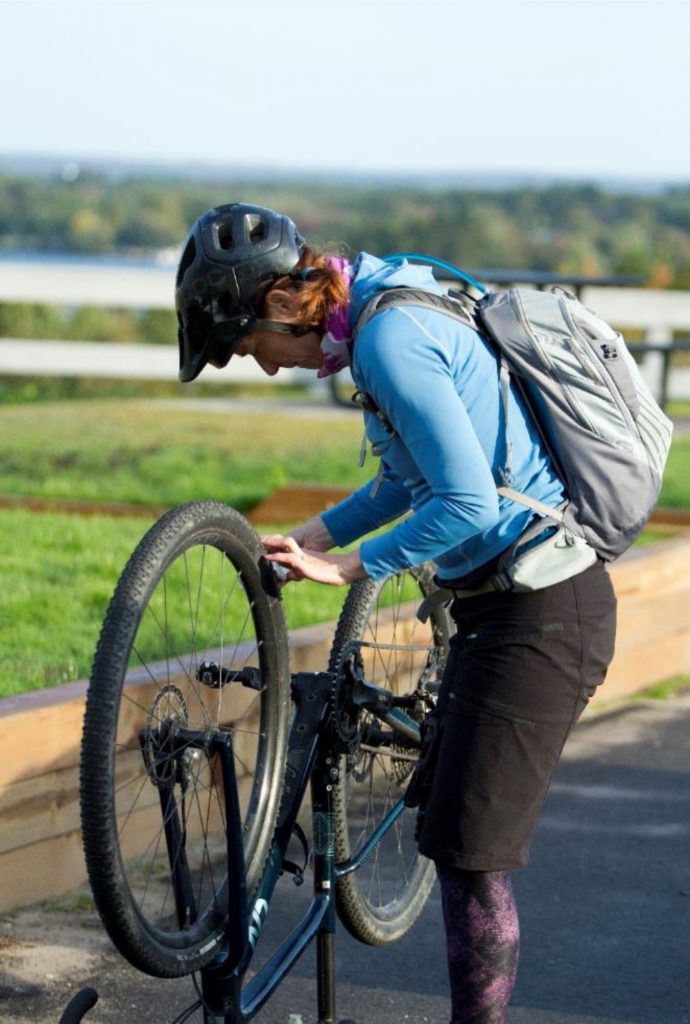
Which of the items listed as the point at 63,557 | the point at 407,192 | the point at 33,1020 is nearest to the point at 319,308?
the point at 33,1020

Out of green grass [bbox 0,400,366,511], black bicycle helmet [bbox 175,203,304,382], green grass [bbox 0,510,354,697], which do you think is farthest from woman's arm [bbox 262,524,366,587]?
green grass [bbox 0,400,366,511]

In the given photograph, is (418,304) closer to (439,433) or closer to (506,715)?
(439,433)

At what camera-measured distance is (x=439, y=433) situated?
3395mm

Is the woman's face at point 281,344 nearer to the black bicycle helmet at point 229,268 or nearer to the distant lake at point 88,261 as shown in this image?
the black bicycle helmet at point 229,268

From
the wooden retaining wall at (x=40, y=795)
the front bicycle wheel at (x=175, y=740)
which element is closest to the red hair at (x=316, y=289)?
the front bicycle wheel at (x=175, y=740)

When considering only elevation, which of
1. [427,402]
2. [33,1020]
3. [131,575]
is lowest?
[33,1020]

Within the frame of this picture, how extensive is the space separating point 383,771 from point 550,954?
0.64 metres

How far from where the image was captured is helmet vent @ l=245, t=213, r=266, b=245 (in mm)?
3568

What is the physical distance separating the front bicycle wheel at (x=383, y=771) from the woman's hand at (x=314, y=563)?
0.47 metres

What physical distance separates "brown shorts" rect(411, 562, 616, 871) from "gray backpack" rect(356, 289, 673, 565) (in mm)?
106

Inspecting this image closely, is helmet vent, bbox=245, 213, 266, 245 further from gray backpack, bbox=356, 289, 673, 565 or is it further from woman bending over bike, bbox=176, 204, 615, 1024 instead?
gray backpack, bbox=356, 289, 673, 565

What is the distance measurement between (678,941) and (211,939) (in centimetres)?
175

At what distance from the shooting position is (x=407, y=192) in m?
126

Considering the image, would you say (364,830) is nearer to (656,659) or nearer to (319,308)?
(319,308)
